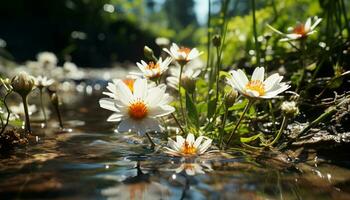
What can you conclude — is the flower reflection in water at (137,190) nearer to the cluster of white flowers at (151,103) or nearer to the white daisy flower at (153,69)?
the cluster of white flowers at (151,103)

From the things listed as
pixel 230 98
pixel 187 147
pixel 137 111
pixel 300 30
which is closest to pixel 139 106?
pixel 137 111

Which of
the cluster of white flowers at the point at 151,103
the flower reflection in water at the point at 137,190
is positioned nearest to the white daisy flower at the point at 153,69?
the cluster of white flowers at the point at 151,103

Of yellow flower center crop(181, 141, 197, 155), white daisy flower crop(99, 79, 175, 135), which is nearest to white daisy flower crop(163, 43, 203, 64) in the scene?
white daisy flower crop(99, 79, 175, 135)

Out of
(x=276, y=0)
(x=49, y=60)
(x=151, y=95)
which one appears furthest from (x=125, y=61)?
(x=151, y=95)

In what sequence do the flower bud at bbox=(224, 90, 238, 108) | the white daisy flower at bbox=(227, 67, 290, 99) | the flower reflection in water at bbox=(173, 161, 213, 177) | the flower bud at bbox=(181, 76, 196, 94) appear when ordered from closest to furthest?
the flower reflection in water at bbox=(173, 161, 213, 177), the white daisy flower at bbox=(227, 67, 290, 99), the flower bud at bbox=(224, 90, 238, 108), the flower bud at bbox=(181, 76, 196, 94)

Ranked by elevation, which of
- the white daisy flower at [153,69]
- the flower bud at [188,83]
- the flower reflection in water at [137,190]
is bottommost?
the flower reflection in water at [137,190]

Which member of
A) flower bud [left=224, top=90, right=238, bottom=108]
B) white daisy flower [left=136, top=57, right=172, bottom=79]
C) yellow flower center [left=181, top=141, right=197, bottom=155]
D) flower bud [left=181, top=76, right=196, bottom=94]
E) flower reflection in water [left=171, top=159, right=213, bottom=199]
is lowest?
flower reflection in water [left=171, top=159, right=213, bottom=199]

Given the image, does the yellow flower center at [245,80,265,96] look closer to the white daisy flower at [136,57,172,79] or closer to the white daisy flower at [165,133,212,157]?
the white daisy flower at [165,133,212,157]
